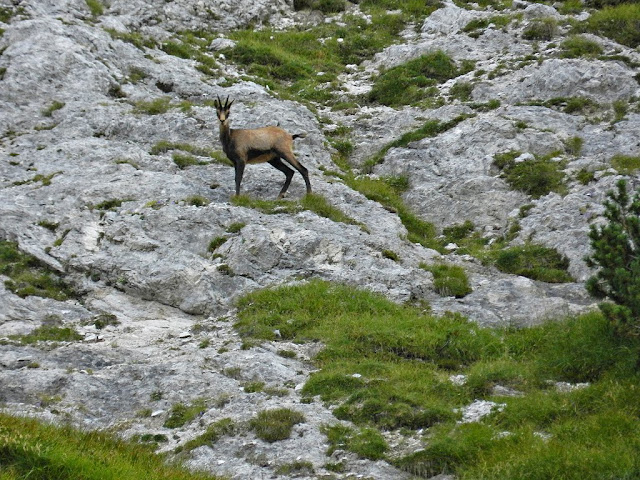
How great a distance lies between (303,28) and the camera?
2959 centimetres

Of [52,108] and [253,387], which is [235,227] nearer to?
[253,387]

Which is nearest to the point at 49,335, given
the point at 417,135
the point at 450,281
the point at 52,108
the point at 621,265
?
the point at 450,281

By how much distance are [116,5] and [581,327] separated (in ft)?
69.1

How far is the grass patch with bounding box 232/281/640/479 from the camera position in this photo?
8398mm

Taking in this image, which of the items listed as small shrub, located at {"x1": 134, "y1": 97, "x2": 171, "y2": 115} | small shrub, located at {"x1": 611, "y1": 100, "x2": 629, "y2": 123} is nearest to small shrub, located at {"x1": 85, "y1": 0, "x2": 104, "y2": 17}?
small shrub, located at {"x1": 134, "y1": 97, "x2": 171, "y2": 115}

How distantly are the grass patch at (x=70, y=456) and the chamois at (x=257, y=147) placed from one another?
9.52m

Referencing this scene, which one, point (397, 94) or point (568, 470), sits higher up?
point (568, 470)

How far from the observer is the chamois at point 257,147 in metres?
17.7

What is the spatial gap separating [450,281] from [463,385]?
3959mm

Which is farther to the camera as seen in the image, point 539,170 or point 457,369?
point 539,170

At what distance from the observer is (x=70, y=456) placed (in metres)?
7.53

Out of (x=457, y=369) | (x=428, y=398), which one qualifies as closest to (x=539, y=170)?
(x=457, y=369)

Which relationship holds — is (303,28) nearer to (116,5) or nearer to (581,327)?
(116,5)

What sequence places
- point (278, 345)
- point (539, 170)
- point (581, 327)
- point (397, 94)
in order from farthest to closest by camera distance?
point (397, 94) < point (539, 170) < point (278, 345) < point (581, 327)
